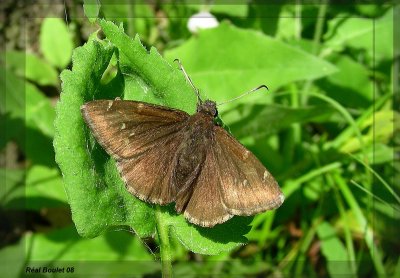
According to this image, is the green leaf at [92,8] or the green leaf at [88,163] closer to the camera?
the green leaf at [88,163]

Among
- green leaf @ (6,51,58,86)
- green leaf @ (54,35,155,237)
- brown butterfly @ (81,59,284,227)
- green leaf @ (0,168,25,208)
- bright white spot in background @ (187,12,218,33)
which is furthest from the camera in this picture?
green leaf @ (6,51,58,86)

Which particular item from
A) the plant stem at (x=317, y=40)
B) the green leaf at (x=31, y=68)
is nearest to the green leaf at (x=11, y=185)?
the green leaf at (x=31, y=68)

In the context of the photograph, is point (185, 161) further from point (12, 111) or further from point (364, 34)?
point (364, 34)

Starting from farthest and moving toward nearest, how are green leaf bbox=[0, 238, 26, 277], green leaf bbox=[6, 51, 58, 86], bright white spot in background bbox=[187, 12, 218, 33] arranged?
green leaf bbox=[6, 51, 58, 86] → bright white spot in background bbox=[187, 12, 218, 33] → green leaf bbox=[0, 238, 26, 277]

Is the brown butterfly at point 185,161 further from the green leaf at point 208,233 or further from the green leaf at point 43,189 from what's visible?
the green leaf at point 43,189

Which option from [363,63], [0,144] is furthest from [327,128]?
[0,144]

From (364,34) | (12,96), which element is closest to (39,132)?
(12,96)

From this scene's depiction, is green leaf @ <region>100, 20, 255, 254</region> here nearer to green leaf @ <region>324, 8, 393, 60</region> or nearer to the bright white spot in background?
the bright white spot in background

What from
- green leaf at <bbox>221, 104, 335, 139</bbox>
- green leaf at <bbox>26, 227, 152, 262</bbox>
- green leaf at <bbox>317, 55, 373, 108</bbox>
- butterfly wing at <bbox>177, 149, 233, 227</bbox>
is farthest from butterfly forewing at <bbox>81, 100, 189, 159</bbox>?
green leaf at <bbox>317, 55, 373, 108</bbox>
